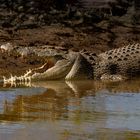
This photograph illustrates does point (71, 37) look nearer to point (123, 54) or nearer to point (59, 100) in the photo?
point (123, 54)

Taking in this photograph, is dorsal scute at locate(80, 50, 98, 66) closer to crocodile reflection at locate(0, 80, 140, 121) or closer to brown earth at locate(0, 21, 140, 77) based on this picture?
brown earth at locate(0, 21, 140, 77)

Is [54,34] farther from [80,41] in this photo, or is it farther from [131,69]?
[131,69]

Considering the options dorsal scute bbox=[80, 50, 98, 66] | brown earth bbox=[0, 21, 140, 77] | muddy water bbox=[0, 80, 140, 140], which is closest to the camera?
muddy water bbox=[0, 80, 140, 140]

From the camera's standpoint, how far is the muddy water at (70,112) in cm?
543

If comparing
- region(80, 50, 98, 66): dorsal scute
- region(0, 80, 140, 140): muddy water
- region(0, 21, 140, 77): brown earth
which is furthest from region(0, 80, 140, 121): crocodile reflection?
region(0, 21, 140, 77): brown earth

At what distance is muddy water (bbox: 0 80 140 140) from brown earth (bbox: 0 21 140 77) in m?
2.07

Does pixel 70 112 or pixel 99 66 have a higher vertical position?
pixel 70 112

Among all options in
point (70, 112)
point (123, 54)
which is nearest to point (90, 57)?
point (123, 54)

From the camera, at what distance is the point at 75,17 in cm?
1417

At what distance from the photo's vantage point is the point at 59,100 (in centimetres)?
762

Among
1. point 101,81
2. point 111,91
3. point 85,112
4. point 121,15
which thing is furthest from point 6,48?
point 121,15

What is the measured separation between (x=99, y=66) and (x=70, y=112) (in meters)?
4.43

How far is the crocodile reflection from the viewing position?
21.1ft

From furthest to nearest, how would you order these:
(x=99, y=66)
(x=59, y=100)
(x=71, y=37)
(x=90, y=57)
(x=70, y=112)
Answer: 1. (x=71, y=37)
2. (x=90, y=57)
3. (x=99, y=66)
4. (x=59, y=100)
5. (x=70, y=112)
